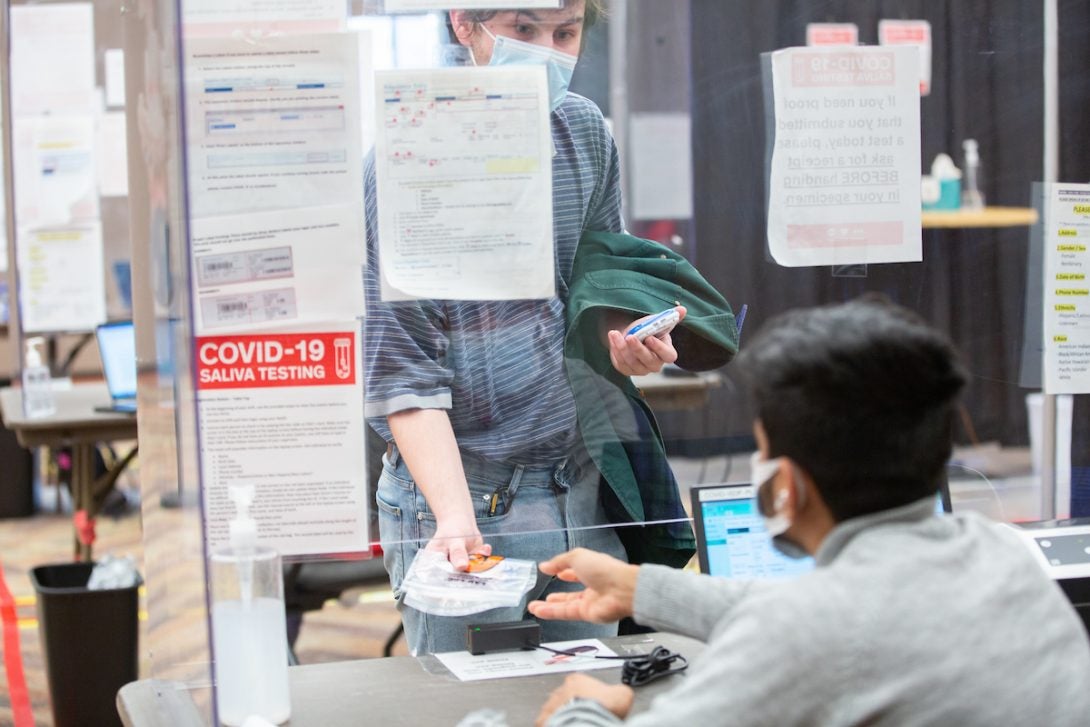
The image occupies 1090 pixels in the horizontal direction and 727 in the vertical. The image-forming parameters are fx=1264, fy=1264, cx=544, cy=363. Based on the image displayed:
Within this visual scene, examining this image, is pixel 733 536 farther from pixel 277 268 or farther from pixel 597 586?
pixel 277 268

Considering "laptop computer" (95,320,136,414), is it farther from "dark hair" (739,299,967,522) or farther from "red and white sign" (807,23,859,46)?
"dark hair" (739,299,967,522)

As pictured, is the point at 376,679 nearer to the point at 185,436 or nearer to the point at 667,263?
the point at 185,436

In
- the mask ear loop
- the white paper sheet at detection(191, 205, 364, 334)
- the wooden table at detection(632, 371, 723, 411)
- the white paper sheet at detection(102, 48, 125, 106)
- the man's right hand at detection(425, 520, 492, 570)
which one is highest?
the white paper sheet at detection(102, 48, 125, 106)

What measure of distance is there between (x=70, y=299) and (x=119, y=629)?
2582mm

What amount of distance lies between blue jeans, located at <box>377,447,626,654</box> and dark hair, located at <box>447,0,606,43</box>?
578 millimetres

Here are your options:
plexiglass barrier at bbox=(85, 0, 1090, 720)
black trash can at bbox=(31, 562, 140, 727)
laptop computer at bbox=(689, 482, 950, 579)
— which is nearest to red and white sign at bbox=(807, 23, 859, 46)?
plexiglass barrier at bbox=(85, 0, 1090, 720)

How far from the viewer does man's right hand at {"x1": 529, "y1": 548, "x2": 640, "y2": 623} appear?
1.37 m

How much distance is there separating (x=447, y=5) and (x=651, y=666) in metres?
0.91

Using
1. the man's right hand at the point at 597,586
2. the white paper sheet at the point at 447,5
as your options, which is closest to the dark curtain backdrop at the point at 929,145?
the white paper sheet at the point at 447,5

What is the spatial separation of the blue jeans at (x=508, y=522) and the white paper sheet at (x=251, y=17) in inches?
22.5

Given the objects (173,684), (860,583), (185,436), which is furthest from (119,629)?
(860,583)

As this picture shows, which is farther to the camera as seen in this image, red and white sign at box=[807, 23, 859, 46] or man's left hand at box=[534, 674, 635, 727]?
red and white sign at box=[807, 23, 859, 46]

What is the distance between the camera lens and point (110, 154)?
586cm

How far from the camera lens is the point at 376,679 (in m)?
1.65
